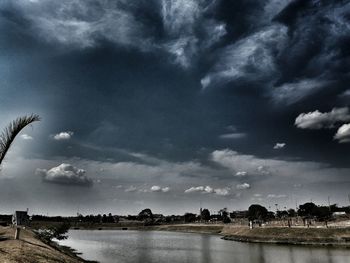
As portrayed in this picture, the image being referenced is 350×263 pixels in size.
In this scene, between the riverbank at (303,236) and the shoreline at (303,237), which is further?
the riverbank at (303,236)

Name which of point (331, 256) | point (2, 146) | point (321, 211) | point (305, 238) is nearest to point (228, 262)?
point (331, 256)

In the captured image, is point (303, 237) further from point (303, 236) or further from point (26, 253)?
point (26, 253)

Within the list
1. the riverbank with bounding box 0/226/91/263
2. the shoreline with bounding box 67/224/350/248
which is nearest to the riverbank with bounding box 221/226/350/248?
the shoreline with bounding box 67/224/350/248

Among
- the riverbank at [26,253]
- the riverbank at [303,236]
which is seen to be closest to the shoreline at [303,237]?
the riverbank at [303,236]

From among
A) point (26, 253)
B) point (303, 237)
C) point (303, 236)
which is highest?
point (303, 236)

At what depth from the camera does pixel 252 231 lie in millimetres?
134375

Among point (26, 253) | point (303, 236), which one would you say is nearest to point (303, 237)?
point (303, 236)

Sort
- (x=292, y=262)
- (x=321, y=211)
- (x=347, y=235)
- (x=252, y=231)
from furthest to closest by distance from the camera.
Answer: (x=321, y=211)
(x=252, y=231)
(x=347, y=235)
(x=292, y=262)

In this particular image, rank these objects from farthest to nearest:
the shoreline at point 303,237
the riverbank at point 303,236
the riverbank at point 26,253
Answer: the riverbank at point 303,236 < the shoreline at point 303,237 < the riverbank at point 26,253

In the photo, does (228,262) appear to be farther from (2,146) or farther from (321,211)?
(321,211)

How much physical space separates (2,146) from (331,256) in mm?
73503

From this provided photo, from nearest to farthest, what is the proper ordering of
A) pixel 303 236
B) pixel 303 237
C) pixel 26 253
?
pixel 26 253 < pixel 303 237 < pixel 303 236

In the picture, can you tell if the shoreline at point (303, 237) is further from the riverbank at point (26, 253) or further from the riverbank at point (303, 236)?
the riverbank at point (26, 253)

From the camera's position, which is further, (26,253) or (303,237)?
(303,237)
